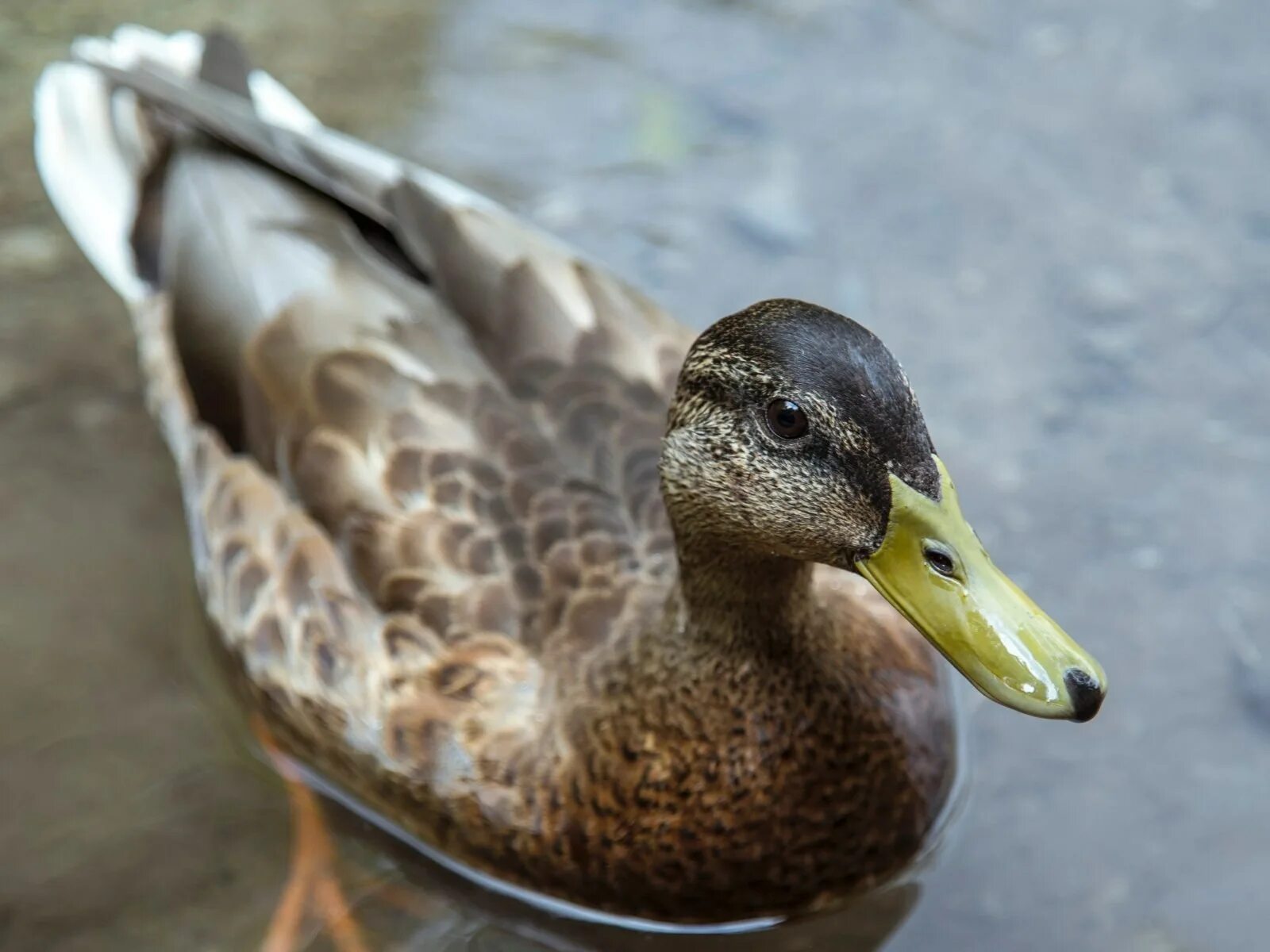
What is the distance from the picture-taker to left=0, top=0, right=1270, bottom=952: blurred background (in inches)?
144

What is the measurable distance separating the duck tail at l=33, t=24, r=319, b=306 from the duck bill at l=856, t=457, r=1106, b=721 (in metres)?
2.45

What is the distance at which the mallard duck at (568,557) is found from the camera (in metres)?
2.81

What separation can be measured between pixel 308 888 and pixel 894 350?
6.61 feet

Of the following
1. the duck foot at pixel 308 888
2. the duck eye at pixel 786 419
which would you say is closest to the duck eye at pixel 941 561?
the duck eye at pixel 786 419

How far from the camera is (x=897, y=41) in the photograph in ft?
17.7

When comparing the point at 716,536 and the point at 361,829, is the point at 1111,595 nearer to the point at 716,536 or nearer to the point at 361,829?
the point at 716,536

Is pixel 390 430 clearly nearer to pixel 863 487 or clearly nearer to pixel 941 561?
pixel 863 487

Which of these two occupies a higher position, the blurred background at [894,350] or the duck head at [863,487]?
the duck head at [863,487]

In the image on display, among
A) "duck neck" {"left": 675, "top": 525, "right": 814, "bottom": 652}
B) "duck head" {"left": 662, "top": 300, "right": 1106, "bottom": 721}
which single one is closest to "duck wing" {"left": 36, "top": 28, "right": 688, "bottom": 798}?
"duck neck" {"left": 675, "top": 525, "right": 814, "bottom": 652}

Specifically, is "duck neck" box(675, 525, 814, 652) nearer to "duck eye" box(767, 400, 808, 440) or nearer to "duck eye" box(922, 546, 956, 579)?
"duck eye" box(767, 400, 808, 440)

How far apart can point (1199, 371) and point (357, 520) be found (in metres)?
2.23

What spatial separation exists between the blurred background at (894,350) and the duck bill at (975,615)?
103cm

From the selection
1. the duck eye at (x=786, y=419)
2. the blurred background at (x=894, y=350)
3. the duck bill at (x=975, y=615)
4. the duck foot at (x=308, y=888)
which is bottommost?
the duck foot at (x=308, y=888)

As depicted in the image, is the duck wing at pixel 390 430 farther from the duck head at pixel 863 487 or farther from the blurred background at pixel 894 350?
the duck head at pixel 863 487
